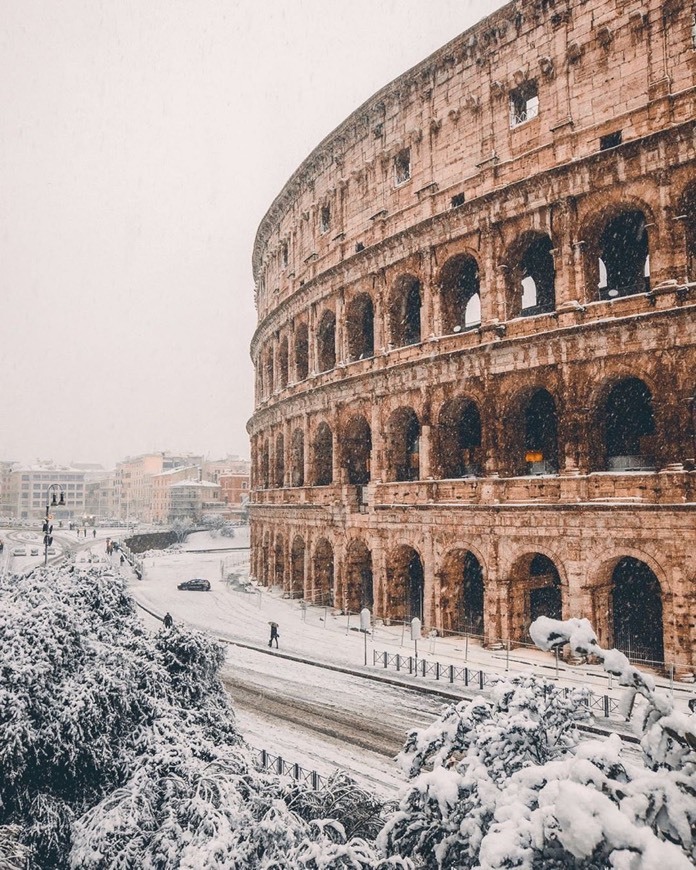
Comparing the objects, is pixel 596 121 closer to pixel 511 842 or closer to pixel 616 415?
pixel 616 415

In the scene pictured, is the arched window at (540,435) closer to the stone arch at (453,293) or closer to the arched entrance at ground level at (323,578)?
the stone arch at (453,293)

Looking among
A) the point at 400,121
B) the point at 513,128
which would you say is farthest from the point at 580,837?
the point at 400,121

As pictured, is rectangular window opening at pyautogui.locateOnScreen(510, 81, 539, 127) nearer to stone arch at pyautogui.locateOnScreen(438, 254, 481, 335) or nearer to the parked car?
stone arch at pyautogui.locateOnScreen(438, 254, 481, 335)

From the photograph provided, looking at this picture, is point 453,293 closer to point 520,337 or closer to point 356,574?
point 520,337

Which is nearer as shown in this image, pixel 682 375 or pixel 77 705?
pixel 77 705

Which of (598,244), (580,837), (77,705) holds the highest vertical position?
(598,244)

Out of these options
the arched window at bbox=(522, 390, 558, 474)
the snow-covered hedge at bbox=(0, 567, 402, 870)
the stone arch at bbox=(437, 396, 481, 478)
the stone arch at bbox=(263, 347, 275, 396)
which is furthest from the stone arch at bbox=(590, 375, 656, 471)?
the stone arch at bbox=(263, 347, 275, 396)
